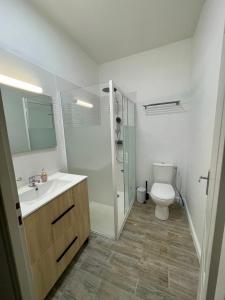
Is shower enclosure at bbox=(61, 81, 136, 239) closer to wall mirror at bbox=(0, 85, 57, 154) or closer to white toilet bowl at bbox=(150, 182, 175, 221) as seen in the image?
wall mirror at bbox=(0, 85, 57, 154)

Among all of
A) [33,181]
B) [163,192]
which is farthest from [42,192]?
[163,192]

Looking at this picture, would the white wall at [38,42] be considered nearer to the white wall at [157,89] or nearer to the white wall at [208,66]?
the white wall at [157,89]

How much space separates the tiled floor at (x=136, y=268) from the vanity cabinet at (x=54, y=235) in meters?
0.17

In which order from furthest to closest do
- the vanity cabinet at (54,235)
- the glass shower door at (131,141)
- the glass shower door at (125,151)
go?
the glass shower door at (131,141)
the glass shower door at (125,151)
the vanity cabinet at (54,235)

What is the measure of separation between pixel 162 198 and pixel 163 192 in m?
0.15

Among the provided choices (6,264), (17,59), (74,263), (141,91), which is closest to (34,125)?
(17,59)

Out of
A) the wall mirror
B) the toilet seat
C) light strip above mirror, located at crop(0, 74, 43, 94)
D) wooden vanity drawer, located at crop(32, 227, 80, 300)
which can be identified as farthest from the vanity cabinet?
light strip above mirror, located at crop(0, 74, 43, 94)

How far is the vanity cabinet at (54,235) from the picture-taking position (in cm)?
102

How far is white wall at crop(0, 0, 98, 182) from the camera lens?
1.28 metres

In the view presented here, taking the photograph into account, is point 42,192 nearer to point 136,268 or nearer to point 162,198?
point 136,268

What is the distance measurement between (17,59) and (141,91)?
1921 millimetres

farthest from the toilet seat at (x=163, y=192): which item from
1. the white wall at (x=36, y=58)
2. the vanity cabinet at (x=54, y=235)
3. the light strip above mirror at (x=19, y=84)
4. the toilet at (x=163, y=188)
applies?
the light strip above mirror at (x=19, y=84)

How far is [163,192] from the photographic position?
2068 mm

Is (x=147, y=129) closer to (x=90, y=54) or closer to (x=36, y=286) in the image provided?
(x=90, y=54)
